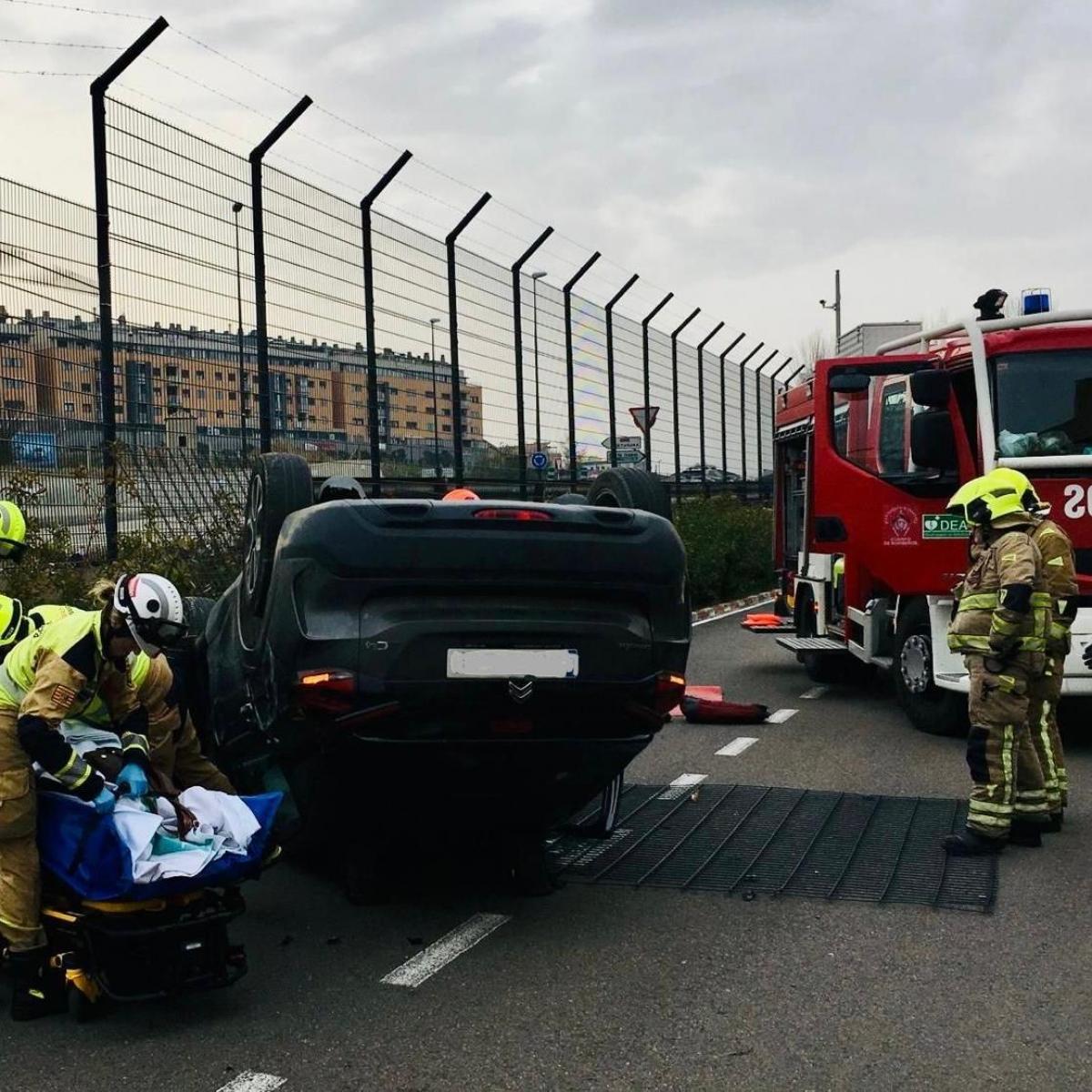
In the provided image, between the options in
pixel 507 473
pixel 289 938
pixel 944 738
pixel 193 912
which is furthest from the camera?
pixel 507 473

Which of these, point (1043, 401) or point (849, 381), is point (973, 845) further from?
point (849, 381)

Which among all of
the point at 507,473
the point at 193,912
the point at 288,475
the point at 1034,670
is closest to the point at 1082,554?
the point at 1034,670

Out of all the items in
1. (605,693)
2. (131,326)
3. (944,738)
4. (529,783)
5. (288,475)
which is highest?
(131,326)

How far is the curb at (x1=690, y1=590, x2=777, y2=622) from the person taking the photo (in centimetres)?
2000

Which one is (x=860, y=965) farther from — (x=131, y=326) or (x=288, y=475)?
(x=131, y=326)

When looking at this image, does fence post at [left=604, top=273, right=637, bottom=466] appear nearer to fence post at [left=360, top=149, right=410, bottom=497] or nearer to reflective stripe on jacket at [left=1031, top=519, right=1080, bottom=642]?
fence post at [left=360, top=149, right=410, bottom=497]

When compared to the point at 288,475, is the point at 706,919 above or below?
below

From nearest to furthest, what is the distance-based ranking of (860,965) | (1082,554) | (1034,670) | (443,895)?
(860,965) → (443,895) → (1034,670) → (1082,554)

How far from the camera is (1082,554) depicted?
368 inches

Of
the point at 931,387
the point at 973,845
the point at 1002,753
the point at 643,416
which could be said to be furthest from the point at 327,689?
the point at 643,416

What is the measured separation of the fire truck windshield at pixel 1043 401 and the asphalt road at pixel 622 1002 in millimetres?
3691

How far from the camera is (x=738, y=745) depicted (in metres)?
9.80

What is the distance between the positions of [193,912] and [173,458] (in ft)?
24.4

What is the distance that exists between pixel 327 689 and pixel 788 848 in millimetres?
2690
